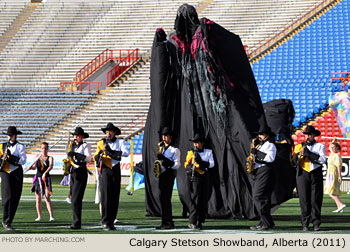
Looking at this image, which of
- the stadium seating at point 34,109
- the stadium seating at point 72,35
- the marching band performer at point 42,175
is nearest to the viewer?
the marching band performer at point 42,175

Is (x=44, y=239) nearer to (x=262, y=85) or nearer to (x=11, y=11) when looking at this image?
(x=262, y=85)

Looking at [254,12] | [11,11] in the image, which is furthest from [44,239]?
[11,11]

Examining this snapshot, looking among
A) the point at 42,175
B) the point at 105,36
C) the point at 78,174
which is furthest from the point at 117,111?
the point at 78,174

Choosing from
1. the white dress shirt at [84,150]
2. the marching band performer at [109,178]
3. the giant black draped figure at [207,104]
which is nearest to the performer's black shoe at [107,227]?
the marching band performer at [109,178]

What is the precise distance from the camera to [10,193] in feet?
39.0

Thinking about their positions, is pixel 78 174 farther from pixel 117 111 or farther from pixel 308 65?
pixel 308 65

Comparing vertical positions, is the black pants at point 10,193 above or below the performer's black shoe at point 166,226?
above

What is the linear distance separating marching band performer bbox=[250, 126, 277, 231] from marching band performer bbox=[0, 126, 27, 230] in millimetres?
3890

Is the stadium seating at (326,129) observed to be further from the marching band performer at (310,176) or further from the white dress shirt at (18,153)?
the white dress shirt at (18,153)

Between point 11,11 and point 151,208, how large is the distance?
33.8 meters

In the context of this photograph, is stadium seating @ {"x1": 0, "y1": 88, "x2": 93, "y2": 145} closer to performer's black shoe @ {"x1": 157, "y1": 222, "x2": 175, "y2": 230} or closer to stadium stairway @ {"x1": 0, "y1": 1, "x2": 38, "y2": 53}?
stadium stairway @ {"x1": 0, "y1": 1, "x2": 38, "y2": 53}

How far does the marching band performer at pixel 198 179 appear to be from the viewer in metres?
11.8

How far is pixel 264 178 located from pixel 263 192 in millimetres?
229

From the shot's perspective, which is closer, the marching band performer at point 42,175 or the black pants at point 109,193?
the black pants at point 109,193
